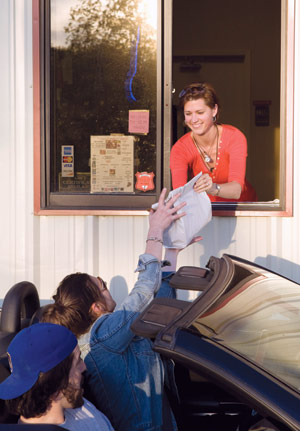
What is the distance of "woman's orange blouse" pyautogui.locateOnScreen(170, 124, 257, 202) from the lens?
4.77m

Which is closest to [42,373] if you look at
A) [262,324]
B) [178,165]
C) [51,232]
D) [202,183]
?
[262,324]

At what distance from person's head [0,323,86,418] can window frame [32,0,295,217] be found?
2.86 metres

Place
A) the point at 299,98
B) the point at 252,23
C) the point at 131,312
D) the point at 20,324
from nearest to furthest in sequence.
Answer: the point at 131,312 < the point at 20,324 < the point at 299,98 < the point at 252,23

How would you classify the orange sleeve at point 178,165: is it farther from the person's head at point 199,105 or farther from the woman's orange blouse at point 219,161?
the person's head at point 199,105

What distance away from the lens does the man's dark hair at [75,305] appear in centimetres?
247

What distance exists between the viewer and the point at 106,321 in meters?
2.42

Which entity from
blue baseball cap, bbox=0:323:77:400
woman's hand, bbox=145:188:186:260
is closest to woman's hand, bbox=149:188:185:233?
woman's hand, bbox=145:188:186:260

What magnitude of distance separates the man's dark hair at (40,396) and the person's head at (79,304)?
21.2 inches

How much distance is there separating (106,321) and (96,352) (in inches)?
4.9

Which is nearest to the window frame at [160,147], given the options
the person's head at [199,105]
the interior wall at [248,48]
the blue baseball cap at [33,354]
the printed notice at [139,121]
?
the printed notice at [139,121]

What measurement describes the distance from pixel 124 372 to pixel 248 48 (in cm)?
693

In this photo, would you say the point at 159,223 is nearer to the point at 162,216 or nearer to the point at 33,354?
the point at 162,216

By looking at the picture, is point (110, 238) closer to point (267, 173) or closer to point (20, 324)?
point (20, 324)

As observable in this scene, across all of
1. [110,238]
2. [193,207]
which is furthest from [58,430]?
[110,238]
